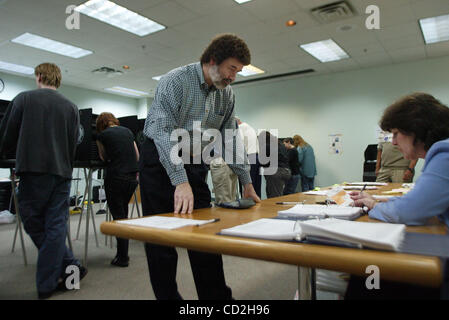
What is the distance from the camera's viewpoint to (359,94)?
20.5ft

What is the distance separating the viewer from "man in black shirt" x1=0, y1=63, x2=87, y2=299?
1.80 m

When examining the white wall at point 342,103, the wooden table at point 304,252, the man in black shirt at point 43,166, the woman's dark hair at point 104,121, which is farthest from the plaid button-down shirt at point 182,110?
the white wall at point 342,103

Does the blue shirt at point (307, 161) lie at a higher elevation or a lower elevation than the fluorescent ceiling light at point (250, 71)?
lower

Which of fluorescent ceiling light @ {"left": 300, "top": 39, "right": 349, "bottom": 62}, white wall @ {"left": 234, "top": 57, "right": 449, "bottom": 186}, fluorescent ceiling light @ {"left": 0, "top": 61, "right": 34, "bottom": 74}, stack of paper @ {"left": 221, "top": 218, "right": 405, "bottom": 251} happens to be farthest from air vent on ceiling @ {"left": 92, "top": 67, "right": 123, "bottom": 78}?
stack of paper @ {"left": 221, "top": 218, "right": 405, "bottom": 251}

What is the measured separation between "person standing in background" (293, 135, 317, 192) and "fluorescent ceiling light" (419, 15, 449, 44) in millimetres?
2752

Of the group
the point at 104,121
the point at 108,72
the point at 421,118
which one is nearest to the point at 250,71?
the point at 108,72

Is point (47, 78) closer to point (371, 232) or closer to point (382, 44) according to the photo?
point (371, 232)

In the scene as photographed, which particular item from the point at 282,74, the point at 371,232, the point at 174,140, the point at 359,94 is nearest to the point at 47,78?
the point at 174,140

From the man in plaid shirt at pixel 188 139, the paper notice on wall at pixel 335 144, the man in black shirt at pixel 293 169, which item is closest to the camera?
the man in plaid shirt at pixel 188 139

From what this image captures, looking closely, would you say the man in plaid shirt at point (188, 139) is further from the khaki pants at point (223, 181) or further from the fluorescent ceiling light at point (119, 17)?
the fluorescent ceiling light at point (119, 17)

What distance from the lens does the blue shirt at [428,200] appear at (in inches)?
29.4

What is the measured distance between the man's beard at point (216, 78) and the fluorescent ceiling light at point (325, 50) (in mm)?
4315

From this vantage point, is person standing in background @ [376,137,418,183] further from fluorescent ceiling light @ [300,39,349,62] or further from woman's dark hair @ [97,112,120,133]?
woman's dark hair @ [97,112,120,133]

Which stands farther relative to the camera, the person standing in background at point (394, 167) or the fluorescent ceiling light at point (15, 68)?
the fluorescent ceiling light at point (15, 68)
